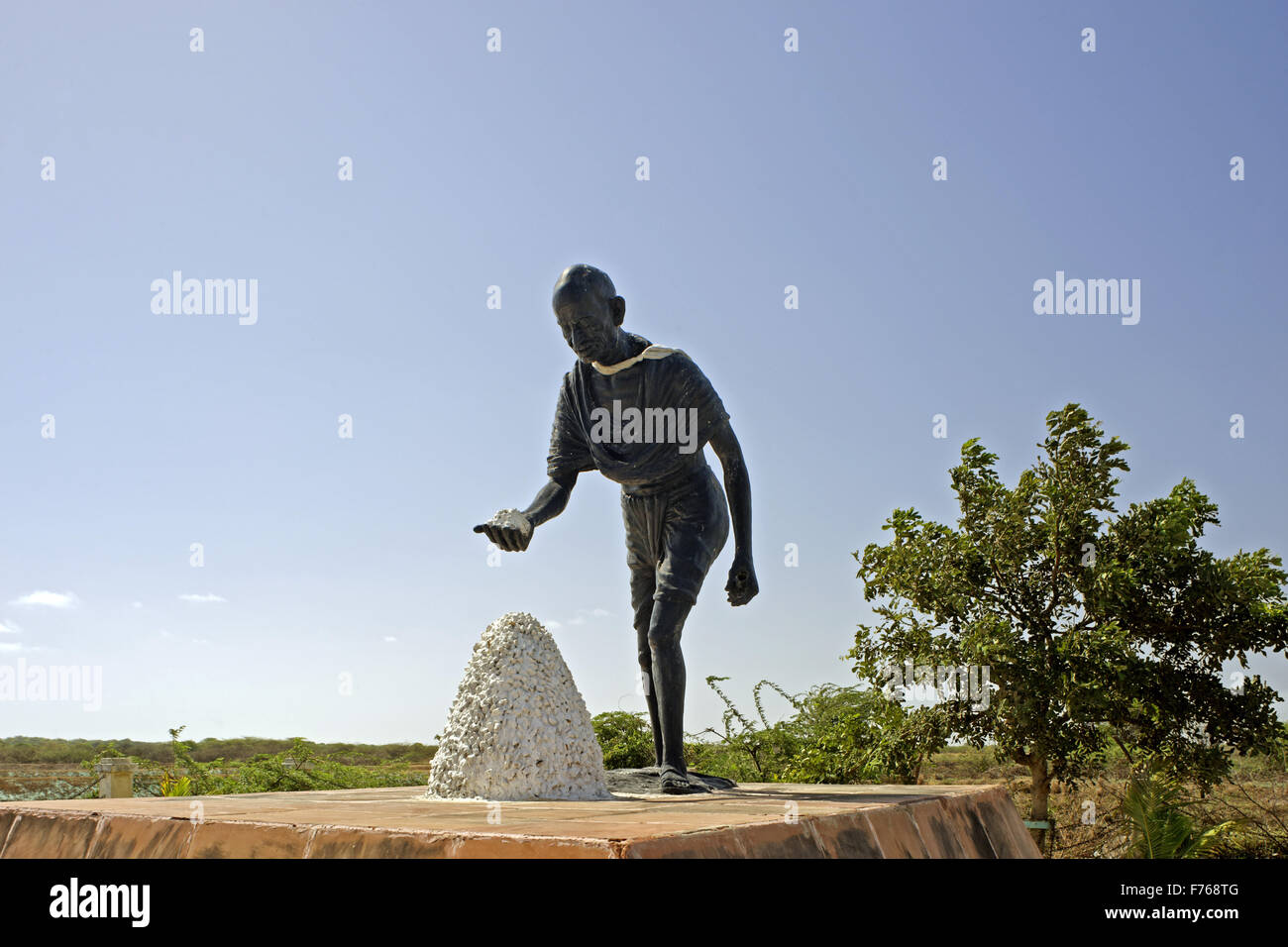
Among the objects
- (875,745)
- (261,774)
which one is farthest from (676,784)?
(261,774)

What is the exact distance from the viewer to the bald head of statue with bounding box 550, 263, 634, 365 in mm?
4398

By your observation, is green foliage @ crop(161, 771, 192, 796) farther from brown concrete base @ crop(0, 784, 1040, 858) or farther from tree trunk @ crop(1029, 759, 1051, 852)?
tree trunk @ crop(1029, 759, 1051, 852)

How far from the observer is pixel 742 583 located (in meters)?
4.80

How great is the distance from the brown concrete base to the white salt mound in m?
0.18

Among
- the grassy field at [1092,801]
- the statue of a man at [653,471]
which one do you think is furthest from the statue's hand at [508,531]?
the grassy field at [1092,801]

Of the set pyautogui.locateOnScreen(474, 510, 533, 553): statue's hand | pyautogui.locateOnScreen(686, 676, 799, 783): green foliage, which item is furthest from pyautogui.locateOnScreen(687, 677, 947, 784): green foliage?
pyautogui.locateOnScreen(474, 510, 533, 553): statue's hand

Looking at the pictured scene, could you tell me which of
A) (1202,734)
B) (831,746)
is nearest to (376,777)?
(831,746)

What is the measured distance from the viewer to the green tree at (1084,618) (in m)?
8.01

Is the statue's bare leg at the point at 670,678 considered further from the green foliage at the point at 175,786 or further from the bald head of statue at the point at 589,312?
the green foliage at the point at 175,786

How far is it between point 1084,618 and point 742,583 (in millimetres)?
4829

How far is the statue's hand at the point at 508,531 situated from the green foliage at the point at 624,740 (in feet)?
18.7

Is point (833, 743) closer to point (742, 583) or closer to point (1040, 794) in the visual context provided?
point (1040, 794)
